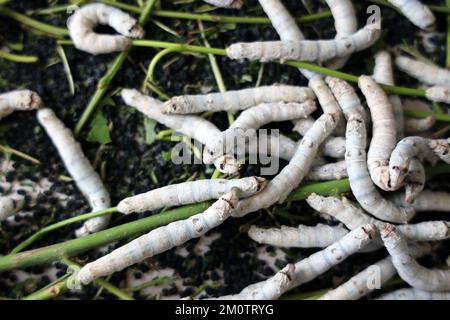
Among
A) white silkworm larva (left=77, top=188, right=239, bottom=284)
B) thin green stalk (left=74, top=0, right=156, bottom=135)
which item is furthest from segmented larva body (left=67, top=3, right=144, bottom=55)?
white silkworm larva (left=77, top=188, right=239, bottom=284)

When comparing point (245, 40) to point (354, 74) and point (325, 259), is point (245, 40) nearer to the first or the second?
point (354, 74)

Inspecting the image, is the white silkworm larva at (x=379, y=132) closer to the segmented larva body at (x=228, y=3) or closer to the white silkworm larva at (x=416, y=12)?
the white silkworm larva at (x=416, y=12)

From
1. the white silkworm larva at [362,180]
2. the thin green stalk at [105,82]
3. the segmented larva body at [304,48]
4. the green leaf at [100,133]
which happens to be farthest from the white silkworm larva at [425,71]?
the green leaf at [100,133]

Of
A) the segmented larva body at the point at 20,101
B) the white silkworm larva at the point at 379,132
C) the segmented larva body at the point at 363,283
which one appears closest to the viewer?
the white silkworm larva at the point at 379,132

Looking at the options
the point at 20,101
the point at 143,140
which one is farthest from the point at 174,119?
the point at 20,101

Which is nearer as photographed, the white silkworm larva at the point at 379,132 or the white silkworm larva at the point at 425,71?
the white silkworm larva at the point at 379,132

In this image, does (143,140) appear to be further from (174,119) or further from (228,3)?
(228,3)
